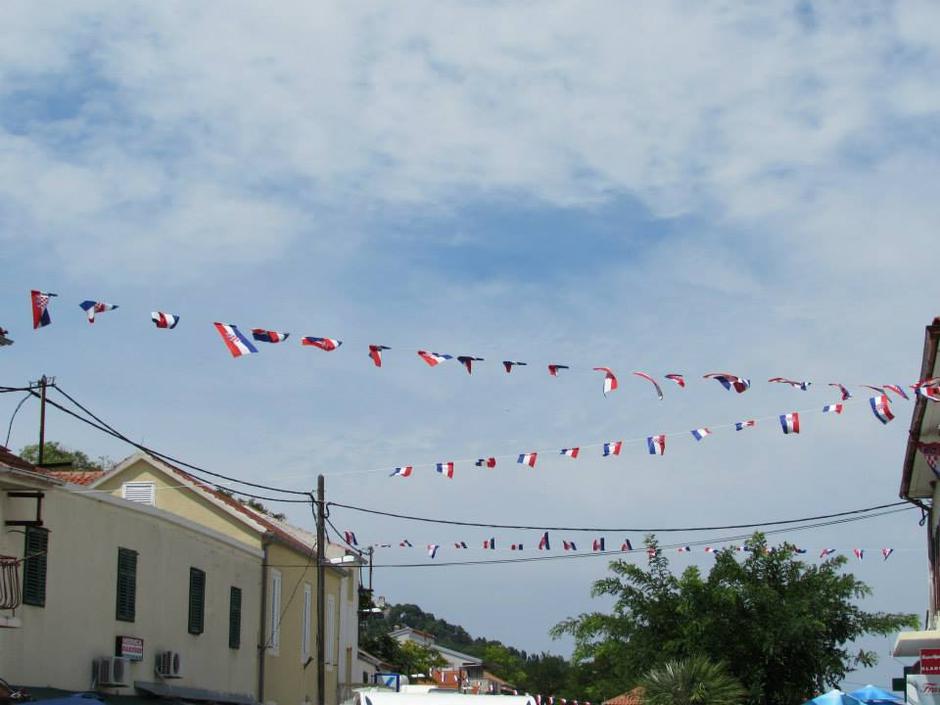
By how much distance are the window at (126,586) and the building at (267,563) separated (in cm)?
519

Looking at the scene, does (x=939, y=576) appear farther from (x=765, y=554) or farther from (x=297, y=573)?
(x=297, y=573)

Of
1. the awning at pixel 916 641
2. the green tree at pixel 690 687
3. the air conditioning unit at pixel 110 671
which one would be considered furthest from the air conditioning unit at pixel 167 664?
the awning at pixel 916 641

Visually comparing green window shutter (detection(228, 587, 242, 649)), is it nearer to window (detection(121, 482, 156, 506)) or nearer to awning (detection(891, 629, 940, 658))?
window (detection(121, 482, 156, 506))

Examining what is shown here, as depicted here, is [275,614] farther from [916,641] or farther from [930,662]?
[930,662]

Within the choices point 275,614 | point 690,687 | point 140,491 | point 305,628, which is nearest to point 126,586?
point 275,614

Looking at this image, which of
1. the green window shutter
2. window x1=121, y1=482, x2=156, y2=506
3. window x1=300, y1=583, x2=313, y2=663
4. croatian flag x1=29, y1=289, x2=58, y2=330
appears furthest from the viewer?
window x1=300, y1=583, x2=313, y2=663

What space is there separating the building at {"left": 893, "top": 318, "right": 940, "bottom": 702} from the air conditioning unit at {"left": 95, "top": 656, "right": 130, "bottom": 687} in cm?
1236

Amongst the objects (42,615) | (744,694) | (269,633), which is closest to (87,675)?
(42,615)

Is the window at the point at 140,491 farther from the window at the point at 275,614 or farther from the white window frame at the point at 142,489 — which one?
the window at the point at 275,614

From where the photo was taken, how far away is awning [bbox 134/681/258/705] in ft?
76.7

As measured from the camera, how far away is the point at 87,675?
71.2 ft

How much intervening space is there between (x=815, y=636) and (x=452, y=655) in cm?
7470

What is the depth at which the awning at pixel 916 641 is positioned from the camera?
18219 mm

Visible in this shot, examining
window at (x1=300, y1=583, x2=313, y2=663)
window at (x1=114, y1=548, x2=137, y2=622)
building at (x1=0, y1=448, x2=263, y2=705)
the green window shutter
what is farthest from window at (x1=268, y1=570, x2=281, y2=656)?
window at (x1=114, y1=548, x2=137, y2=622)
